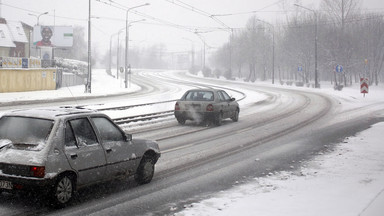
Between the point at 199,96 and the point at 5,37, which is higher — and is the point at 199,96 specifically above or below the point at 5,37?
below

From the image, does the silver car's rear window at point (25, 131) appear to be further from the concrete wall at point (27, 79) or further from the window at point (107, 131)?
the concrete wall at point (27, 79)

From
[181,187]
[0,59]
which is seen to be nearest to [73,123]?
[181,187]

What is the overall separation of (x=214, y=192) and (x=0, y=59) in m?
35.6

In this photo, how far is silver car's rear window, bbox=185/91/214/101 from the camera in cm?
2005

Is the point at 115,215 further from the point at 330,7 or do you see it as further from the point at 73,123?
the point at 330,7

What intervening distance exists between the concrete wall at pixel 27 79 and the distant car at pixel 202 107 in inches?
1001

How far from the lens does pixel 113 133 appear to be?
8.84 metres

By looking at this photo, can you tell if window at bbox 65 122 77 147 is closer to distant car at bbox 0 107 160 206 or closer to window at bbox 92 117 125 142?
distant car at bbox 0 107 160 206

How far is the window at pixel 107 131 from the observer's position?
8523mm

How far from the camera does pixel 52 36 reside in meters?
71.8

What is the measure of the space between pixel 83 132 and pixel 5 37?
2466 inches

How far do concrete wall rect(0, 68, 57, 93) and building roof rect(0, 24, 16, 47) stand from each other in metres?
19.9

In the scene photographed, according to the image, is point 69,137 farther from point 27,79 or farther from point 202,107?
point 27,79

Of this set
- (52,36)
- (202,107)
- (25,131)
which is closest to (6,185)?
(25,131)
